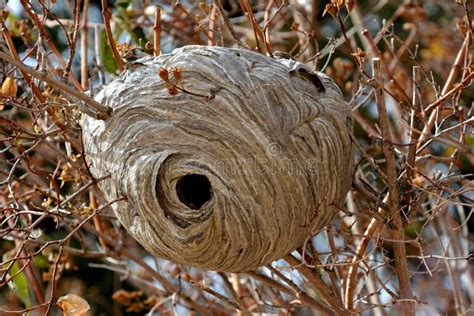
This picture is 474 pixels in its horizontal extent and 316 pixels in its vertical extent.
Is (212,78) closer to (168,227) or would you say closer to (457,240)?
(168,227)

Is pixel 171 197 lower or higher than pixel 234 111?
lower

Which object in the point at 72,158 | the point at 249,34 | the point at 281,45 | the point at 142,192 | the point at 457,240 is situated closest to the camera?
the point at 142,192


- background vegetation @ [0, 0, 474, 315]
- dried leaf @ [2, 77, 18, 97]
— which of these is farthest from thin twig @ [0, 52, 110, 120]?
dried leaf @ [2, 77, 18, 97]

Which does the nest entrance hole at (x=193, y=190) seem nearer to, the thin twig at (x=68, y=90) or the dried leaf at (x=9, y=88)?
the thin twig at (x=68, y=90)

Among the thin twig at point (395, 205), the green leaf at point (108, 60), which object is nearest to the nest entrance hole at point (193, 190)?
the thin twig at point (395, 205)

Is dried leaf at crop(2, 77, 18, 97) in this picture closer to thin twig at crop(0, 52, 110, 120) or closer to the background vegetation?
the background vegetation

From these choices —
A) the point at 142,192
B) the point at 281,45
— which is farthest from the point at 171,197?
the point at 281,45

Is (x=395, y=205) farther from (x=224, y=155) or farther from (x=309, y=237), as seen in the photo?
(x=224, y=155)
